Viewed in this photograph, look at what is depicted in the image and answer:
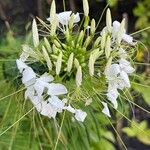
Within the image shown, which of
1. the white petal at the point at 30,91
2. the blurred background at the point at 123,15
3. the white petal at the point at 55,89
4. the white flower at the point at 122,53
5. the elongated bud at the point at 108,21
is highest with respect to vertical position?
the elongated bud at the point at 108,21

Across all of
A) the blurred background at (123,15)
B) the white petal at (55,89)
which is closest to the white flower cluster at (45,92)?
the white petal at (55,89)

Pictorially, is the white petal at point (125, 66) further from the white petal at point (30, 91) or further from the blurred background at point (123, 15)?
the blurred background at point (123, 15)

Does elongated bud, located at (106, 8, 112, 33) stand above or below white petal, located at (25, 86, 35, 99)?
above

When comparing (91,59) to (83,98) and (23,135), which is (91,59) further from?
(23,135)

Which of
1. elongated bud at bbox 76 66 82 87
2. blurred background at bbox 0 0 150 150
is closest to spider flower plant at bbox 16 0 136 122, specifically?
elongated bud at bbox 76 66 82 87

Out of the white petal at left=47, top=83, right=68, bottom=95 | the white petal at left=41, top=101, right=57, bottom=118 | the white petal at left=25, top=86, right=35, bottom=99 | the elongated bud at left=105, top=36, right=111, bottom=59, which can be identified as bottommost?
the white petal at left=41, top=101, right=57, bottom=118

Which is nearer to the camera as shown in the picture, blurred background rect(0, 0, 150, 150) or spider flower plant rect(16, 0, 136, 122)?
spider flower plant rect(16, 0, 136, 122)

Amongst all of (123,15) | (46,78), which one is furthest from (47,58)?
(123,15)

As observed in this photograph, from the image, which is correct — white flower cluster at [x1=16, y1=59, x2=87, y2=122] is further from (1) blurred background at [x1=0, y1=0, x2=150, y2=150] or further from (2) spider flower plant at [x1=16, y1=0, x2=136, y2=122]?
(1) blurred background at [x1=0, y1=0, x2=150, y2=150]
